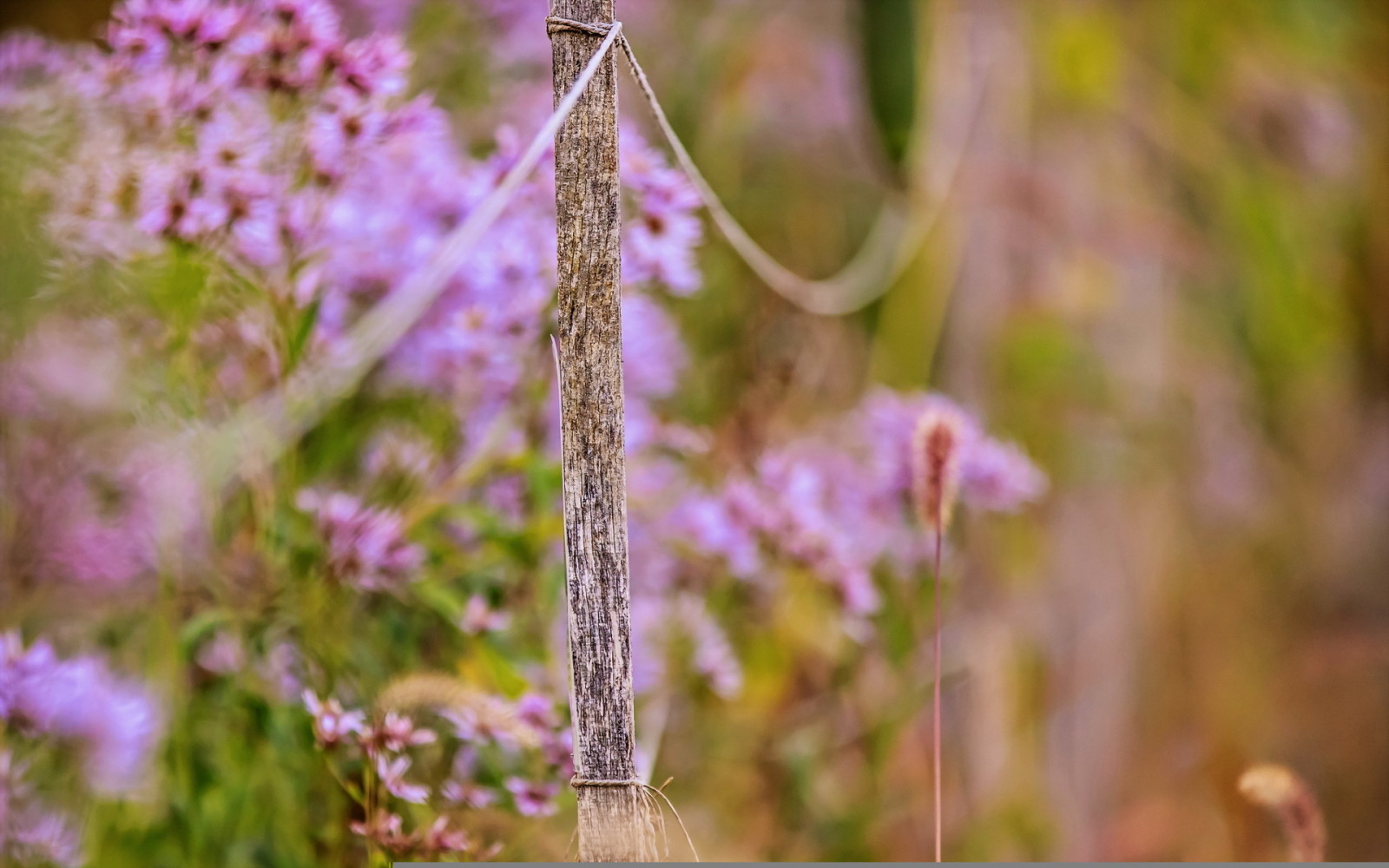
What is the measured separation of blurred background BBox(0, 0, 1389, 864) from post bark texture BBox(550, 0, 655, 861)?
63cm

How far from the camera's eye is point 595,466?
15.0 inches

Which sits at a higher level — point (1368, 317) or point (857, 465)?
point (1368, 317)

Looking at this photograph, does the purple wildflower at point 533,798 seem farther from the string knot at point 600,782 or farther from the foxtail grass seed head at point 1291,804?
the foxtail grass seed head at point 1291,804

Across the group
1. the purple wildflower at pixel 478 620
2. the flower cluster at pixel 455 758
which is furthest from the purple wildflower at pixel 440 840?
the purple wildflower at pixel 478 620

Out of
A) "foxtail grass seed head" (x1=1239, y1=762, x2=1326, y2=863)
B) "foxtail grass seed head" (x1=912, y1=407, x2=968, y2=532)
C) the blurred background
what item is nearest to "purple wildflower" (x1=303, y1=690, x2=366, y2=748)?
"foxtail grass seed head" (x1=912, y1=407, x2=968, y2=532)

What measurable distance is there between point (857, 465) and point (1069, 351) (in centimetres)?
47

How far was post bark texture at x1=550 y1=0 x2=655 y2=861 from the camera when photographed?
0.38m

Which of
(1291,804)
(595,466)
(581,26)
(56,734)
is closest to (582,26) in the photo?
(581,26)

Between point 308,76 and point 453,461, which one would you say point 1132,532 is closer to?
point 453,461

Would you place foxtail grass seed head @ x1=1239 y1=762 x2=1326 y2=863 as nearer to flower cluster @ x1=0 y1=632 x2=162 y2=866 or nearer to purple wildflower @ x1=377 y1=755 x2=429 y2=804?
purple wildflower @ x1=377 y1=755 x2=429 y2=804

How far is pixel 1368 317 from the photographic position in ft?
4.98

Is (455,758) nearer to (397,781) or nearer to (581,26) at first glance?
(397,781)

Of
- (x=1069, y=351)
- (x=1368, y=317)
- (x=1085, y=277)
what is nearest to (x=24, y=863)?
(x=1069, y=351)

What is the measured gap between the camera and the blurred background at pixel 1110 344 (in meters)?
1.21
